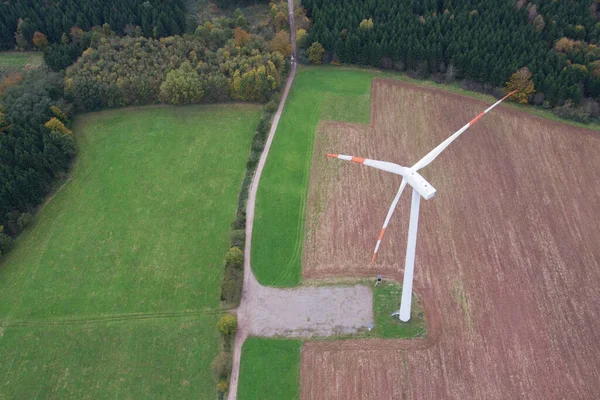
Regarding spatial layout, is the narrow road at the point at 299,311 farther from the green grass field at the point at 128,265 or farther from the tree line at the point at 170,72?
the tree line at the point at 170,72

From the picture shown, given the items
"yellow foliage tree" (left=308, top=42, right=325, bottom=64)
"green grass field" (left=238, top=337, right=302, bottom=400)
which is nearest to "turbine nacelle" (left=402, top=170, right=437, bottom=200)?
"green grass field" (left=238, top=337, right=302, bottom=400)

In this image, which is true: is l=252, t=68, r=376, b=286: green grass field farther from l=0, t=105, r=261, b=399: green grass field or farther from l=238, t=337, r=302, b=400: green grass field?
l=238, t=337, r=302, b=400: green grass field

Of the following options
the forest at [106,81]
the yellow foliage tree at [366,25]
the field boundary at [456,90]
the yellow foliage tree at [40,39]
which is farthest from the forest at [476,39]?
the yellow foliage tree at [40,39]

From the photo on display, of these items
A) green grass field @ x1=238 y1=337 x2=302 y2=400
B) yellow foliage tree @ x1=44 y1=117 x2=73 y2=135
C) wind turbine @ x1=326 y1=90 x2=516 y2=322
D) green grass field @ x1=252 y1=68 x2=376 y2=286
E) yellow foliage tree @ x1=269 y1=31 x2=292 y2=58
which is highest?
wind turbine @ x1=326 y1=90 x2=516 y2=322

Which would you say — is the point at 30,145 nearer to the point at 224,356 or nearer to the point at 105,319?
the point at 105,319

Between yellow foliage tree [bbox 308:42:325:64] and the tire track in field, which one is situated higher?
yellow foliage tree [bbox 308:42:325:64]

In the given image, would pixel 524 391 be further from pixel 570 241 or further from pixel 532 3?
pixel 532 3
